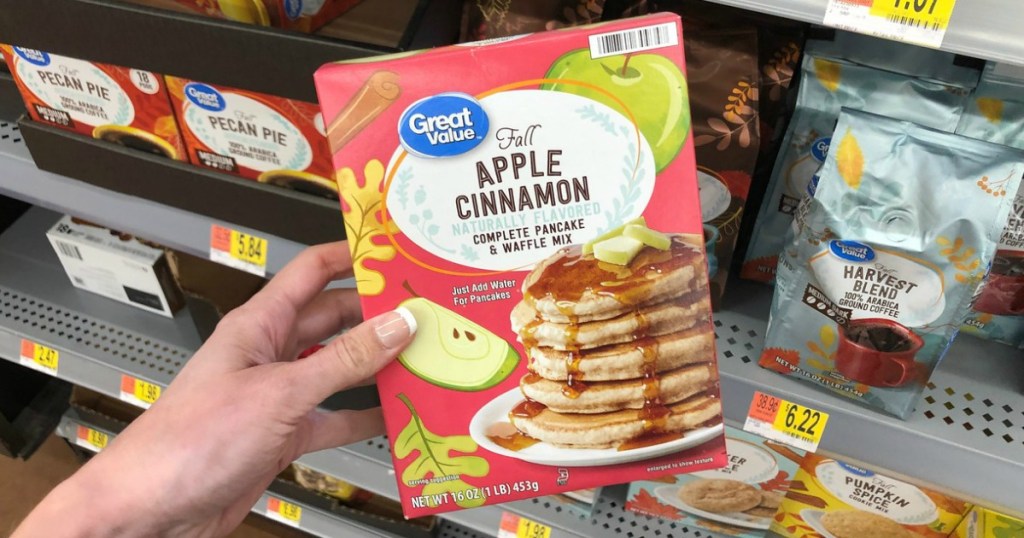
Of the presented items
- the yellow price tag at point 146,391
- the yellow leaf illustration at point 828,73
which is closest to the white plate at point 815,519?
the yellow leaf illustration at point 828,73

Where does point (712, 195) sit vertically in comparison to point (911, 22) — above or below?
below

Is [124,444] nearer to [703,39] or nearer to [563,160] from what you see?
[563,160]

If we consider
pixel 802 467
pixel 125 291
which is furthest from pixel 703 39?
pixel 125 291

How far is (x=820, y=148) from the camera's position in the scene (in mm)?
890

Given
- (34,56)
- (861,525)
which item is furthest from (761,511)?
(34,56)

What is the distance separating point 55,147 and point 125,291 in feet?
1.90

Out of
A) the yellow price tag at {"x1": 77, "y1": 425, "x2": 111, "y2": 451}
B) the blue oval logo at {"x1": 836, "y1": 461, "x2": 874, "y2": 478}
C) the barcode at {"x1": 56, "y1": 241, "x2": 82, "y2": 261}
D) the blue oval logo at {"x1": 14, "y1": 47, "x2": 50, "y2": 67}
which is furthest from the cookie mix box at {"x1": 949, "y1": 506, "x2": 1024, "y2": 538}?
the yellow price tag at {"x1": 77, "y1": 425, "x2": 111, "y2": 451}

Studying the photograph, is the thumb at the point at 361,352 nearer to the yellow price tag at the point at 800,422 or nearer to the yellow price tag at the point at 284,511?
the yellow price tag at the point at 800,422

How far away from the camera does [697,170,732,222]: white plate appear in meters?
0.89

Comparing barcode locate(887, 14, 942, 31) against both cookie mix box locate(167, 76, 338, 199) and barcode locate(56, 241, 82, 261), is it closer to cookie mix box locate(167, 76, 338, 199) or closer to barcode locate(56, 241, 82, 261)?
cookie mix box locate(167, 76, 338, 199)

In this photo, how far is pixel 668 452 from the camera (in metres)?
0.76

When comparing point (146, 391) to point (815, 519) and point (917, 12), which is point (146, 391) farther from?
point (917, 12)

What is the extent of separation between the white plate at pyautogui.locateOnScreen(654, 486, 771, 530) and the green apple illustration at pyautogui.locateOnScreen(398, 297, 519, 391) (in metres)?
0.74

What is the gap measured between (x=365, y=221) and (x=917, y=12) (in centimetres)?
50
